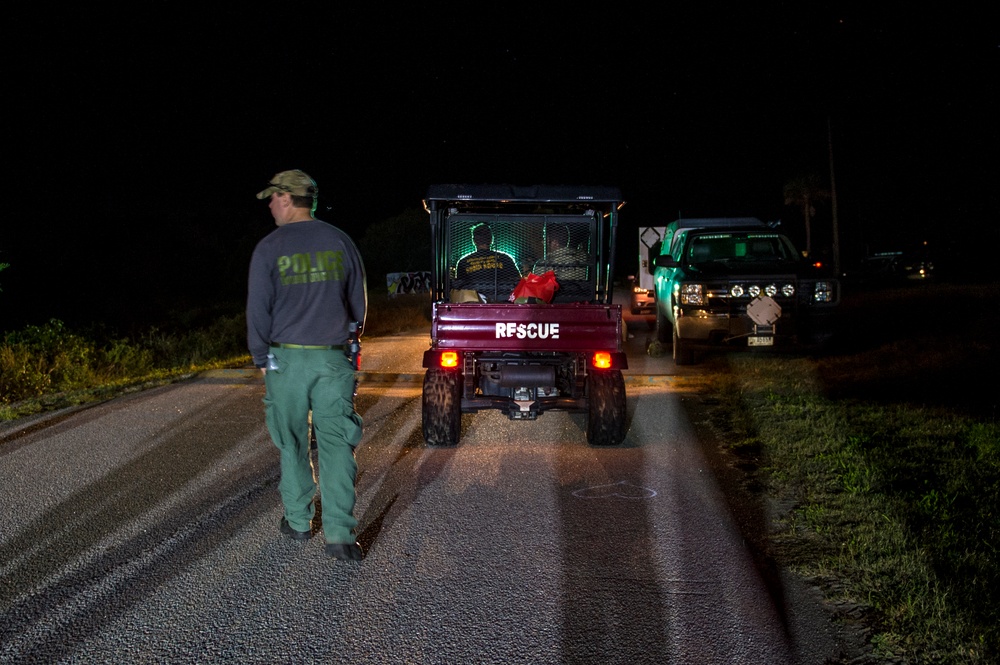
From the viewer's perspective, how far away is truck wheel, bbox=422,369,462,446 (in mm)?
7129

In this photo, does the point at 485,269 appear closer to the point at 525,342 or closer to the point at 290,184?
the point at 525,342

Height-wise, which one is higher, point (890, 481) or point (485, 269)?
point (485, 269)

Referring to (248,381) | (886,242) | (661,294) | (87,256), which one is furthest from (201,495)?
(886,242)

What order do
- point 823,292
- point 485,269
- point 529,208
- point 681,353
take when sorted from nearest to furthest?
point 485,269 < point 529,208 < point 823,292 < point 681,353

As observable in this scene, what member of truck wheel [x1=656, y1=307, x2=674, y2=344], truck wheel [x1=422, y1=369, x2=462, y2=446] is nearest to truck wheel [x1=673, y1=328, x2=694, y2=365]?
truck wheel [x1=656, y1=307, x2=674, y2=344]

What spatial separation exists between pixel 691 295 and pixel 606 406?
491cm

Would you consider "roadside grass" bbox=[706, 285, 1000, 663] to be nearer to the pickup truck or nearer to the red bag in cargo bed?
the pickup truck

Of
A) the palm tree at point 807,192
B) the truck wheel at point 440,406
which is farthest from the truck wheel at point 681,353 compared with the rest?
the palm tree at point 807,192

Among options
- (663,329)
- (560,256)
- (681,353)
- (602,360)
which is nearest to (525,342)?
(602,360)

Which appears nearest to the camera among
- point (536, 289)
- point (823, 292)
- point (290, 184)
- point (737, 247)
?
point (290, 184)

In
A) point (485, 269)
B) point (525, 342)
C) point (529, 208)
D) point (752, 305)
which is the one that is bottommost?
point (525, 342)

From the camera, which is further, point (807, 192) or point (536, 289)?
point (807, 192)

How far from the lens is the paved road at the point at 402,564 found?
352cm

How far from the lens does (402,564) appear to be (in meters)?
4.42
